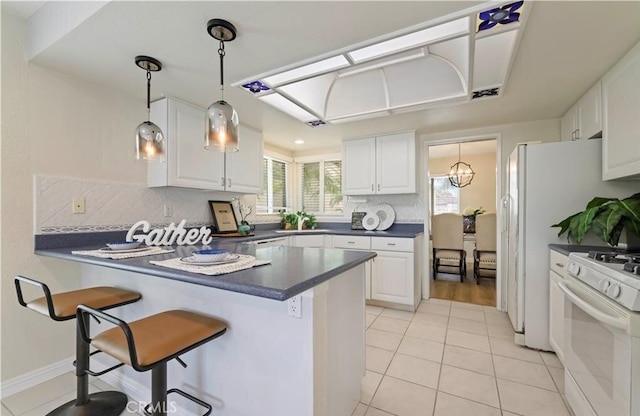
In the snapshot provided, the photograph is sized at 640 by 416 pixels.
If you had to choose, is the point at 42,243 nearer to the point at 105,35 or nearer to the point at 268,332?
the point at 105,35

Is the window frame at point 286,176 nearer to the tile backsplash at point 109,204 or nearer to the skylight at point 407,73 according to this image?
the tile backsplash at point 109,204

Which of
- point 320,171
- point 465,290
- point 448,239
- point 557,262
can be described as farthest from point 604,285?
point 320,171

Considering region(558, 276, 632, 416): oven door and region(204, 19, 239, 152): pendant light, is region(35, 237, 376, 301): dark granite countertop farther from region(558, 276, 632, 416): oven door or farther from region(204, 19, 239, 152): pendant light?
region(558, 276, 632, 416): oven door

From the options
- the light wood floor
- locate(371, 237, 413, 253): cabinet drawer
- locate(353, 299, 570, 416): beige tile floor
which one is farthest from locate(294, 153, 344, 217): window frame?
locate(353, 299, 570, 416): beige tile floor

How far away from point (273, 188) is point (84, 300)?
2.93 metres

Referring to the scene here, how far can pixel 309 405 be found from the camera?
1110mm

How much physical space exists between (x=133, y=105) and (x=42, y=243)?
128 centimetres

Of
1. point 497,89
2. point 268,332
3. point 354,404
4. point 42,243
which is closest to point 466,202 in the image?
point 497,89

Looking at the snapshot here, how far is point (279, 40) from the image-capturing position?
5.16 feet

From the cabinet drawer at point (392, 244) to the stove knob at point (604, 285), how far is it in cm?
192

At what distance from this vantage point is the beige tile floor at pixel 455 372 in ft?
5.33

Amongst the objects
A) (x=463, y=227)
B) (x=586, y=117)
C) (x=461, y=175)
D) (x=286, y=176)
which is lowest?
(x=463, y=227)

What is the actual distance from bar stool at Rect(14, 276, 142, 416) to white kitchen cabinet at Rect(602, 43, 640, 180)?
3133 mm

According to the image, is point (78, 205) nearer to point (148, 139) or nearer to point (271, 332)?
point (148, 139)
